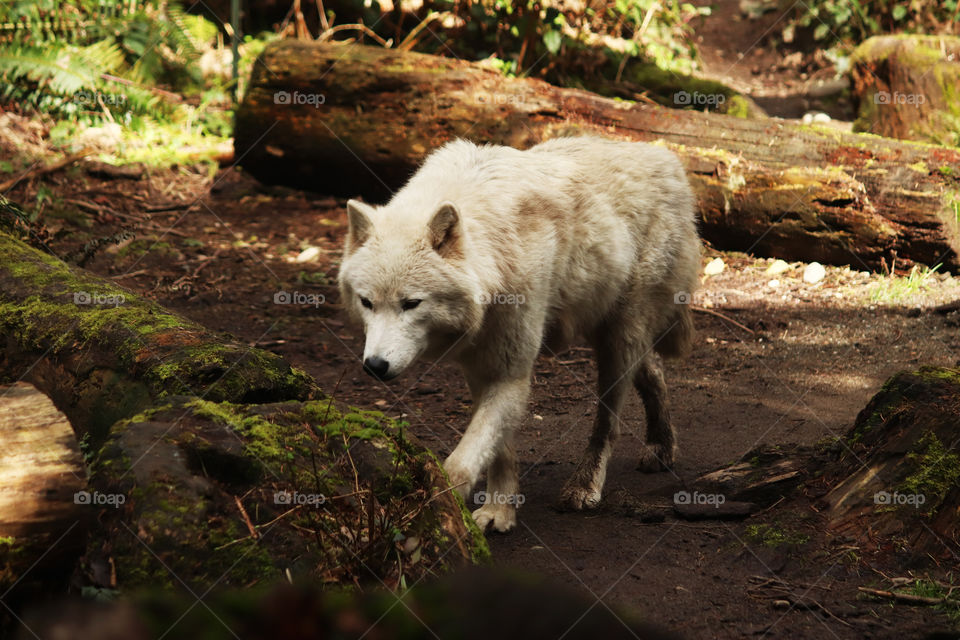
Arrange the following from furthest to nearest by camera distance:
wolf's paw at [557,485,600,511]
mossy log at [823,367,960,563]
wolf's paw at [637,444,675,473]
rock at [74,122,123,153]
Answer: rock at [74,122,123,153] → wolf's paw at [637,444,675,473] → wolf's paw at [557,485,600,511] → mossy log at [823,367,960,563]

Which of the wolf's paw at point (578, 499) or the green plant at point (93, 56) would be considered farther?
the green plant at point (93, 56)

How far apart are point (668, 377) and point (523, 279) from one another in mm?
3221

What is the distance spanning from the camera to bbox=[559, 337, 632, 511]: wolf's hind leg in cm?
514

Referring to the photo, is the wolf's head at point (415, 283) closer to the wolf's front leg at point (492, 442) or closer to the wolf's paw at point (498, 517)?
the wolf's front leg at point (492, 442)

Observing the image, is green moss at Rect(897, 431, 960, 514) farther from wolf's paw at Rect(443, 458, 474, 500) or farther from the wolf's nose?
the wolf's nose

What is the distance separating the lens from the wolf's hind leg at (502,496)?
190 inches

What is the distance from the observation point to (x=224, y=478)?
105 inches

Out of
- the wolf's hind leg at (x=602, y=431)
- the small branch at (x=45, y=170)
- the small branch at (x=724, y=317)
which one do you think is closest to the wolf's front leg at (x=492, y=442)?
the wolf's hind leg at (x=602, y=431)

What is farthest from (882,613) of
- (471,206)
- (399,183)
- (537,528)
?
(399,183)

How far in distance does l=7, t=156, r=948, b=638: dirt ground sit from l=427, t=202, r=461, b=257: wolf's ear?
166 centimetres

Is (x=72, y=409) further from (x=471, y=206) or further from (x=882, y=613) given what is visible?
(x=882, y=613)

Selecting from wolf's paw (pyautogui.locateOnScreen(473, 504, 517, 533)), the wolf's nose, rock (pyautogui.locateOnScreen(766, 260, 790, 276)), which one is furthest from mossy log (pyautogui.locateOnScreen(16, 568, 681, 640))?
rock (pyautogui.locateOnScreen(766, 260, 790, 276))

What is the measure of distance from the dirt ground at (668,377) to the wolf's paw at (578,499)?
9 cm

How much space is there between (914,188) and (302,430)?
7228mm
